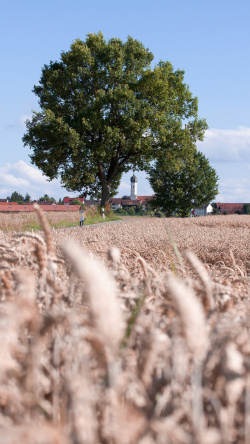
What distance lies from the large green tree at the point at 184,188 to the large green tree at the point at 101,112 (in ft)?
68.6

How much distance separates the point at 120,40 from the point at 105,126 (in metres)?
6.83

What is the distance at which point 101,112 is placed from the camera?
28.9 m

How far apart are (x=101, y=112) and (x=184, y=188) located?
26.5m

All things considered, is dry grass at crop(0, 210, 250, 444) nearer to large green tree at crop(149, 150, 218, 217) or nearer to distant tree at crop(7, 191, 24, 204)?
large green tree at crop(149, 150, 218, 217)

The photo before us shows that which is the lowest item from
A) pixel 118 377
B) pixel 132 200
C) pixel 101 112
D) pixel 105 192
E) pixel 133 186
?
pixel 118 377

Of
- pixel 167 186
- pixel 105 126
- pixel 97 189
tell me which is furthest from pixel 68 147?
pixel 167 186

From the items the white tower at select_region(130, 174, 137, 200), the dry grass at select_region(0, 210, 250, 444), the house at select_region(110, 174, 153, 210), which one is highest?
the white tower at select_region(130, 174, 137, 200)

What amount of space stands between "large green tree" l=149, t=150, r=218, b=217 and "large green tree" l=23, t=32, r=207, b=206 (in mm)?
20922

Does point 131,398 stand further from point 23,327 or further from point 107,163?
point 107,163

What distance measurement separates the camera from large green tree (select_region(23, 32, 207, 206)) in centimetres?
2848

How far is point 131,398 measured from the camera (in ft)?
2.29

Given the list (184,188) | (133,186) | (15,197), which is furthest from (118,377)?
(133,186)

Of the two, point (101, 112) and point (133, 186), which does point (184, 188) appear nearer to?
point (101, 112)

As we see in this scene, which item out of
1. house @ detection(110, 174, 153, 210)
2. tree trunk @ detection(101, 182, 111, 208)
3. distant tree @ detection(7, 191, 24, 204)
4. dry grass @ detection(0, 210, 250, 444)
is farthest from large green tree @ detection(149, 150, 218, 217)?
distant tree @ detection(7, 191, 24, 204)
